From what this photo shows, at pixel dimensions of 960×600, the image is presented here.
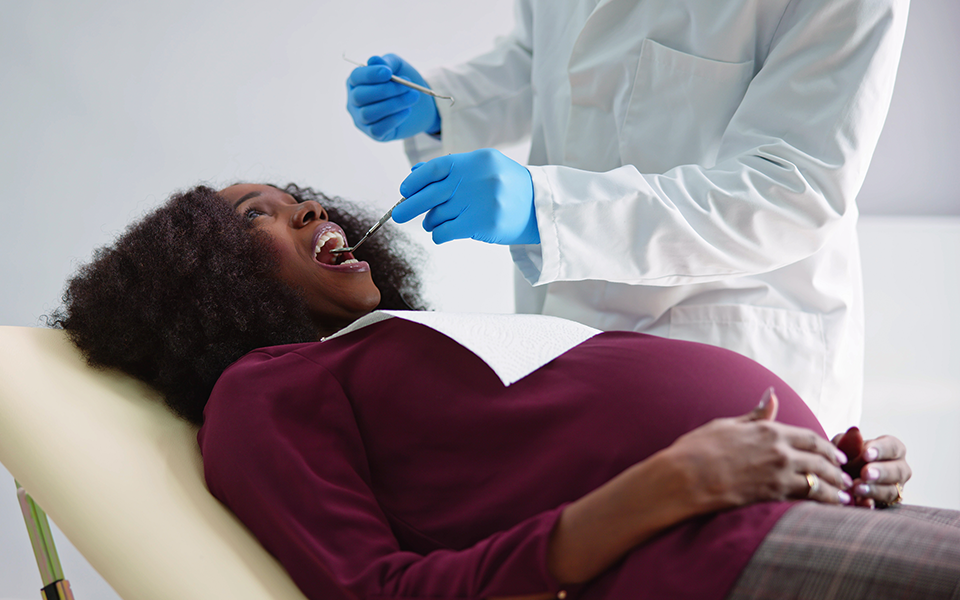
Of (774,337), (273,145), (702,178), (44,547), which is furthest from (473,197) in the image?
(273,145)

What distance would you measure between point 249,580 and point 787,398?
0.65m

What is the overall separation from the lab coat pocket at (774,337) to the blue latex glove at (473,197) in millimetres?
381

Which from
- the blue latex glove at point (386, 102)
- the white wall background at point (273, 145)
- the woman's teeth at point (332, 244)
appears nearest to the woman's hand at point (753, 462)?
the woman's teeth at point (332, 244)

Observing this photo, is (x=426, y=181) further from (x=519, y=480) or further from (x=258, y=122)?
(x=258, y=122)

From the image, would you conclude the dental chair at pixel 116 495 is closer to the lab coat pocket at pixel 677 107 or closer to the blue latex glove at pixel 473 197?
the blue latex glove at pixel 473 197

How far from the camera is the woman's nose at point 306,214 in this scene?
3.89 ft

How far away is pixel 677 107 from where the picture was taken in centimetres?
113

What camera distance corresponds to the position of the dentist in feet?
3.12

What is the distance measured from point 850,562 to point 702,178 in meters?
0.59

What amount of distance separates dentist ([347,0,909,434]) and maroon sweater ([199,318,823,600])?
185 mm

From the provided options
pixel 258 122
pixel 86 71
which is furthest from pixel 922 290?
pixel 86 71

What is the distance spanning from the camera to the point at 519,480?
74 cm

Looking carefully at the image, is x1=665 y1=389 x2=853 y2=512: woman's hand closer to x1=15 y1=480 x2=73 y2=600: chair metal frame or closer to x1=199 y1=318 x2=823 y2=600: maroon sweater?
x1=199 y1=318 x2=823 y2=600: maroon sweater

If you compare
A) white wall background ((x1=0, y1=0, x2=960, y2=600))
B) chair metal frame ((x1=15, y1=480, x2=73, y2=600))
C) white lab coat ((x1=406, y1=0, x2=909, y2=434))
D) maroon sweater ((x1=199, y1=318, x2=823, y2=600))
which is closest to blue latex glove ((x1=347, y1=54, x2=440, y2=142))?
white lab coat ((x1=406, y1=0, x2=909, y2=434))
